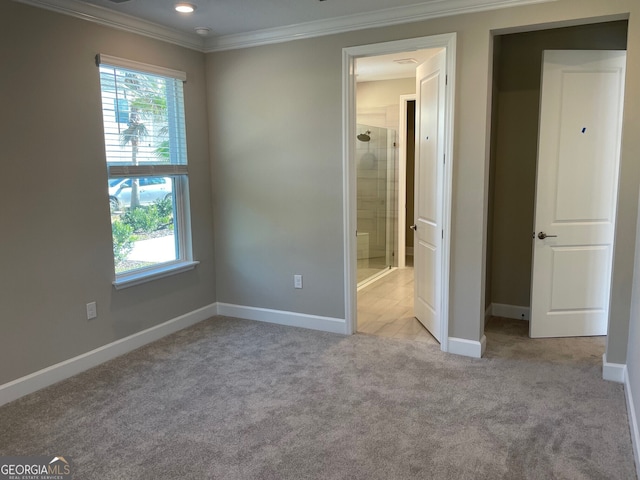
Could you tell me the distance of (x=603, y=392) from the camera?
9.80 feet

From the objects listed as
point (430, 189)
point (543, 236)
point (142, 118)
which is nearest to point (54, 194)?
point (142, 118)

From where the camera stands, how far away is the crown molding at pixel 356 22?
3250 mm

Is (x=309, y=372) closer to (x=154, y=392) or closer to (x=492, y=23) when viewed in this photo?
(x=154, y=392)

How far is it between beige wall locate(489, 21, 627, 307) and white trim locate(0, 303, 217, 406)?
2.92 metres

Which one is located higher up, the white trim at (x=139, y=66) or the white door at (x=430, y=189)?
the white trim at (x=139, y=66)

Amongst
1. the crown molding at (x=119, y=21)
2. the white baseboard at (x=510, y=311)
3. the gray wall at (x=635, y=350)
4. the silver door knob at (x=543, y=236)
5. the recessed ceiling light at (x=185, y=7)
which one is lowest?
the white baseboard at (x=510, y=311)

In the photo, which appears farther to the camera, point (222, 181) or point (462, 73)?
point (222, 181)

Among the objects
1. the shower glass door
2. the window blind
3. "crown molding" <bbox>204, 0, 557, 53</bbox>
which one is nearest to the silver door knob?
"crown molding" <bbox>204, 0, 557, 53</bbox>

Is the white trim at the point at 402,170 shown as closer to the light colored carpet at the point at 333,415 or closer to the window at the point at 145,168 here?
the light colored carpet at the point at 333,415

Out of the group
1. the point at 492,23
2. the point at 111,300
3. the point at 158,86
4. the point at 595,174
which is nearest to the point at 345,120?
the point at 492,23

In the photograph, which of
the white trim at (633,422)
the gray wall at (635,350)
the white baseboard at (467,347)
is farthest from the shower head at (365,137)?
the white trim at (633,422)

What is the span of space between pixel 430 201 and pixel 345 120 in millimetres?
954

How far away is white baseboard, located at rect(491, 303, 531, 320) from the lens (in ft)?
14.6

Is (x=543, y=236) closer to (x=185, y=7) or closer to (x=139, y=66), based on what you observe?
(x=185, y=7)
